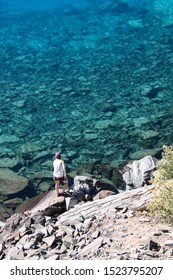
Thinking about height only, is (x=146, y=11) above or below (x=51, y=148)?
above

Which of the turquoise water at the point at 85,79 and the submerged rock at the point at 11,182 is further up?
the turquoise water at the point at 85,79

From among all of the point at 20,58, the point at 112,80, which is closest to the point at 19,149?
the point at 112,80

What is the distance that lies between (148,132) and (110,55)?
583 inches

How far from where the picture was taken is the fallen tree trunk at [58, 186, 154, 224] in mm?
18203

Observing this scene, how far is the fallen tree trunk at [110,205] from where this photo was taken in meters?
18.2

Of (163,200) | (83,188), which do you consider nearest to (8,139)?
(83,188)

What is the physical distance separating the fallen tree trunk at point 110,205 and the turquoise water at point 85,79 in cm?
1234

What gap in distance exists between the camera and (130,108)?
124ft

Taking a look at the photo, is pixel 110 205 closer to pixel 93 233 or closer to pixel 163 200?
pixel 93 233

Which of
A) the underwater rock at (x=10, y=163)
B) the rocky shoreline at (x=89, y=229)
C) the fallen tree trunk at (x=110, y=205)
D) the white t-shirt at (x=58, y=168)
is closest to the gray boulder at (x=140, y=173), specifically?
the rocky shoreline at (x=89, y=229)

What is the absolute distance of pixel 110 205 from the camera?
61.4 ft

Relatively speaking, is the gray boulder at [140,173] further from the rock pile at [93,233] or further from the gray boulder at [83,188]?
the rock pile at [93,233]

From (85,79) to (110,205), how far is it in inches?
999
